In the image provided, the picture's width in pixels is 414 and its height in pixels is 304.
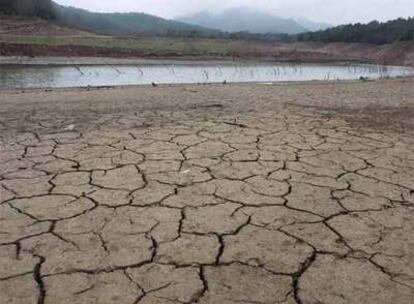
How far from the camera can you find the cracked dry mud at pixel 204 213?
6.45 feet

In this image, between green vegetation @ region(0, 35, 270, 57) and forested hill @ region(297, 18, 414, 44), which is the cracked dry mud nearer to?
green vegetation @ region(0, 35, 270, 57)

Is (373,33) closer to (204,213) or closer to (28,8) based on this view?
(28,8)

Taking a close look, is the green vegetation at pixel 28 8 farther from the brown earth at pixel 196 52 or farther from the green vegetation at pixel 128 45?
the green vegetation at pixel 128 45

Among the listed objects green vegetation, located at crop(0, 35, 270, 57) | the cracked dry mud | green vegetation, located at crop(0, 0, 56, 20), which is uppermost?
green vegetation, located at crop(0, 0, 56, 20)

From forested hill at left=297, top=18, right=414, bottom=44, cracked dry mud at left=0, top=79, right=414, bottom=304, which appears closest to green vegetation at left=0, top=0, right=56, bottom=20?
forested hill at left=297, top=18, right=414, bottom=44

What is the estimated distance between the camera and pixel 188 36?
171 feet

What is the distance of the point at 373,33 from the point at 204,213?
4529cm

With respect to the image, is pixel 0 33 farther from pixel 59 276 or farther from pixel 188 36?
pixel 59 276

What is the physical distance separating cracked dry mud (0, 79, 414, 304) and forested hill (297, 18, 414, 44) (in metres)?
38.3

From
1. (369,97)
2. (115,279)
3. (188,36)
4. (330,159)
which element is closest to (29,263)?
(115,279)

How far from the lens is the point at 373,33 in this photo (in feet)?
144

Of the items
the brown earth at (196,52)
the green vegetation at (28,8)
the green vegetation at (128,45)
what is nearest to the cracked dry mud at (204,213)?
the brown earth at (196,52)

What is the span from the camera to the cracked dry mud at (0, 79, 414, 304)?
Answer: 1.96m

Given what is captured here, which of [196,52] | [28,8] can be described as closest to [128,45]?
[196,52]
